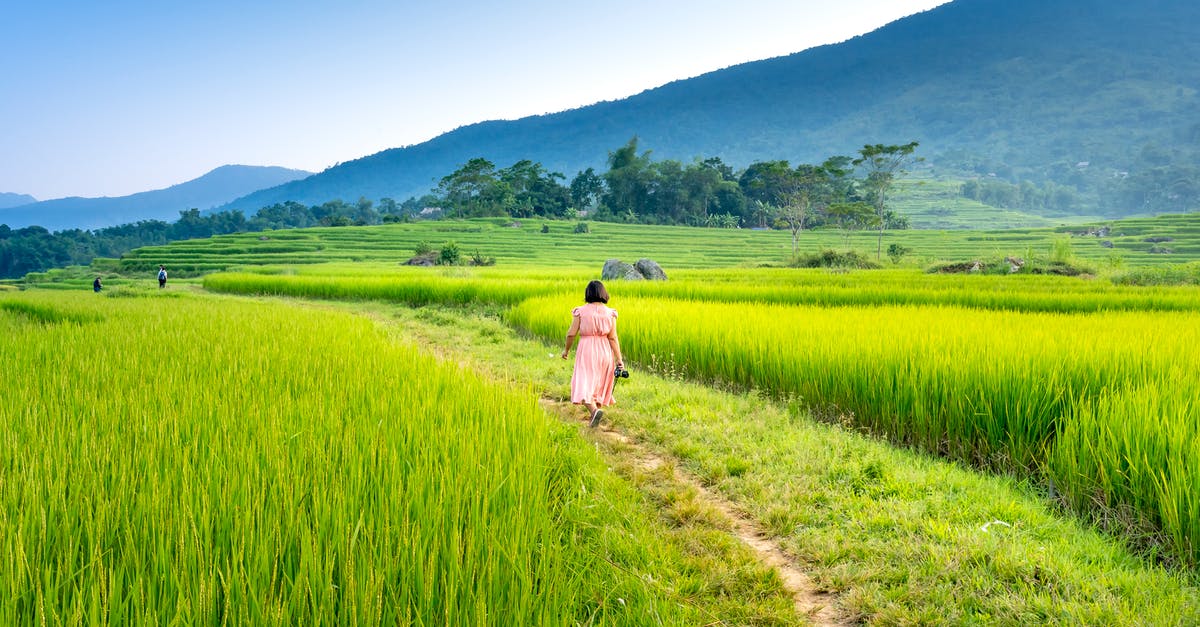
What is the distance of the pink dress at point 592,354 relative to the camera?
18.0ft

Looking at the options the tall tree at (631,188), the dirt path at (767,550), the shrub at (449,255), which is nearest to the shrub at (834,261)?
the shrub at (449,255)

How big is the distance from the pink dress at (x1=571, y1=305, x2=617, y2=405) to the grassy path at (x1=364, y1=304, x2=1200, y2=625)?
0.44 meters

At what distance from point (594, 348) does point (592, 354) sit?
0.20ft

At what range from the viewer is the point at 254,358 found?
208 inches

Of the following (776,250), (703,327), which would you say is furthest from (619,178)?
(703,327)

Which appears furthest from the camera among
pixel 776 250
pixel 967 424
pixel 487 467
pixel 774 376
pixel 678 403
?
pixel 776 250

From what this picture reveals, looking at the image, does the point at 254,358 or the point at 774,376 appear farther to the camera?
the point at 774,376

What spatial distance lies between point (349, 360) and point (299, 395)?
159cm

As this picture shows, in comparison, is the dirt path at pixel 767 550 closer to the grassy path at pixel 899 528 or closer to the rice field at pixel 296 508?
the grassy path at pixel 899 528

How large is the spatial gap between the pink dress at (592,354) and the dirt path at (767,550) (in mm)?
747

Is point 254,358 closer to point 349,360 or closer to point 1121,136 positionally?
point 349,360

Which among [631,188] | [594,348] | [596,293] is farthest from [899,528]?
[631,188]

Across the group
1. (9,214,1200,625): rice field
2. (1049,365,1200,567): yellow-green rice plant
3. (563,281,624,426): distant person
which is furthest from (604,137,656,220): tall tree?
(1049,365,1200,567): yellow-green rice plant

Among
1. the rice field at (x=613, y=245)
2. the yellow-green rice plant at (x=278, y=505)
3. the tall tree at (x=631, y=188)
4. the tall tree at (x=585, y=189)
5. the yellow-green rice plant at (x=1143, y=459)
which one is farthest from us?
the tall tree at (x=585, y=189)
